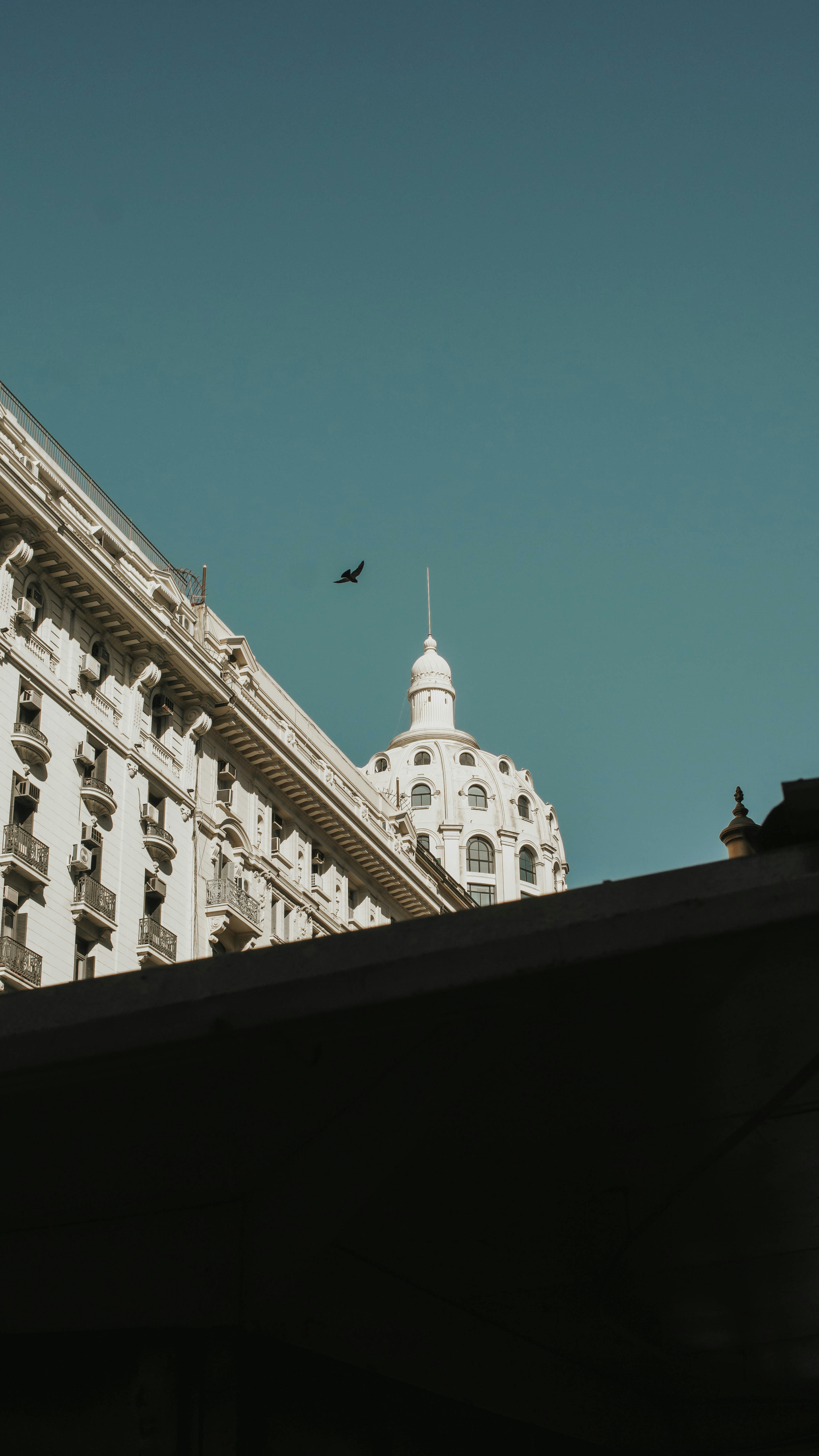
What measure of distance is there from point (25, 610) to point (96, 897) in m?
7.63

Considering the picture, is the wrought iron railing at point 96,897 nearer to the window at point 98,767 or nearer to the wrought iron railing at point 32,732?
the window at point 98,767

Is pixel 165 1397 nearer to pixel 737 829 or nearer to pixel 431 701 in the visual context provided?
pixel 737 829

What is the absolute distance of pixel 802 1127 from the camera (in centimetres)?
836

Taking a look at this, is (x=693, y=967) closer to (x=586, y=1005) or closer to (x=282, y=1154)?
(x=586, y=1005)

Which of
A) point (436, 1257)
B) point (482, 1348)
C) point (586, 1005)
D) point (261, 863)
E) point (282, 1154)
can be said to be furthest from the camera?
point (261, 863)

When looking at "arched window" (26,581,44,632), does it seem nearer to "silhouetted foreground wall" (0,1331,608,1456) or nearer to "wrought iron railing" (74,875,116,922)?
"wrought iron railing" (74,875,116,922)

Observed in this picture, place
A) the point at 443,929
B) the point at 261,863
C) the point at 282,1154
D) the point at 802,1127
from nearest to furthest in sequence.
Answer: the point at 443,929
the point at 282,1154
the point at 802,1127
the point at 261,863

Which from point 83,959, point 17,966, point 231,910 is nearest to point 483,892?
point 231,910

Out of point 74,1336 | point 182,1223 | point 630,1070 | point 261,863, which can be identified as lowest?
point 74,1336

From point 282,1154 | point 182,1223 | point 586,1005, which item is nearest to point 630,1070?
point 586,1005

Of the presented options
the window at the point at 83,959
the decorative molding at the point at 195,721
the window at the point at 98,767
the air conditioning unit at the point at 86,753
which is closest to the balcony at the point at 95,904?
the window at the point at 83,959

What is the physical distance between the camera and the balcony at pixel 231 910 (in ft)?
139

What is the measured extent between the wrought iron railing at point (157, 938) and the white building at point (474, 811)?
61293 millimetres

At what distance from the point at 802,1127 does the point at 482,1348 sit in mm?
3292
